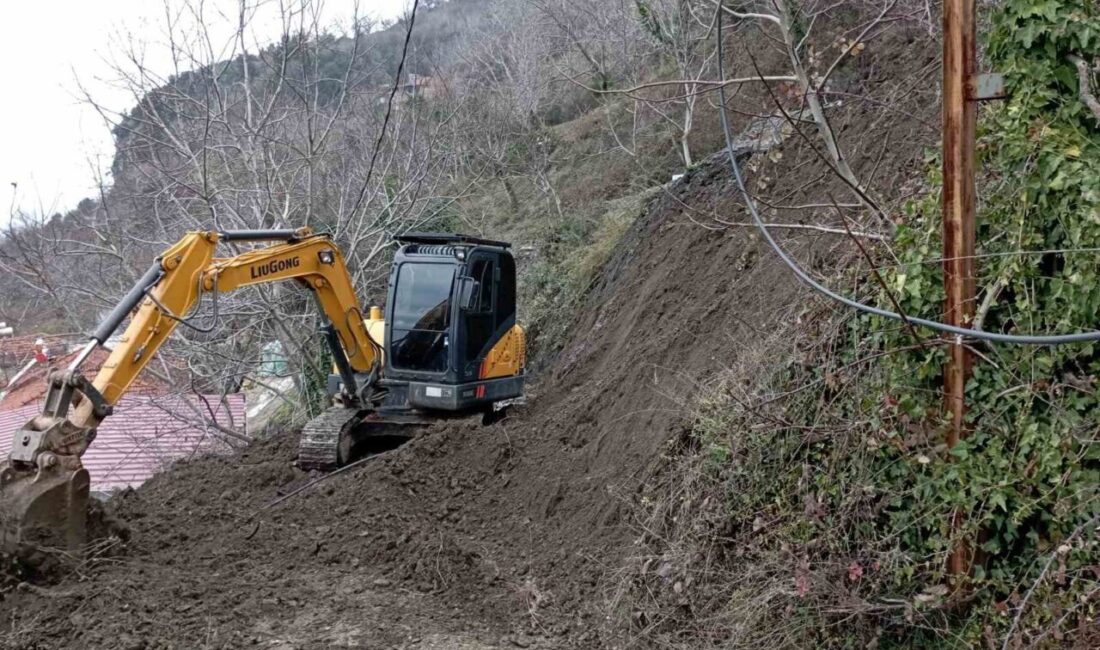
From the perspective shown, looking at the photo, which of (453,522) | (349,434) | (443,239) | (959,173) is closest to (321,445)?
(349,434)

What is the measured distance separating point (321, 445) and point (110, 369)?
328 cm

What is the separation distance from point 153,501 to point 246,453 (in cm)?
204

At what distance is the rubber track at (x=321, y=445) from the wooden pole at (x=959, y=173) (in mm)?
6928

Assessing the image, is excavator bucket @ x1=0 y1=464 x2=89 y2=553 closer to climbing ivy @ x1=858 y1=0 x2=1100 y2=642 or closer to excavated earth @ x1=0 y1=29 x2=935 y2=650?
excavated earth @ x1=0 y1=29 x2=935 y2=650

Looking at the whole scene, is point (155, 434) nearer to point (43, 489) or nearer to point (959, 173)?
point (43, 489)

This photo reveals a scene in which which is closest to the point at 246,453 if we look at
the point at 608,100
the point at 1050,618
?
the point at 1050,618

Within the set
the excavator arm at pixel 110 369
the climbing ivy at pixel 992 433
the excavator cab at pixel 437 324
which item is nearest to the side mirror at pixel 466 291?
the excavator cab at pixel 437 324

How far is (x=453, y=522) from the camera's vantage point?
9055mm

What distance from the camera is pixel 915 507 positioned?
530cm

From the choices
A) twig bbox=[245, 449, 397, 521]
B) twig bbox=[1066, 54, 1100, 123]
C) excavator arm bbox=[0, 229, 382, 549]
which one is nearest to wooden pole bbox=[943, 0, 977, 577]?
twig bbox=[1066, 54, 1100, 123]

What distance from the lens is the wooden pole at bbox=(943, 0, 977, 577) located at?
5020 millimetres

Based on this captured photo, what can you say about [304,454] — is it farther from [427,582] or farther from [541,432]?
[427,582]

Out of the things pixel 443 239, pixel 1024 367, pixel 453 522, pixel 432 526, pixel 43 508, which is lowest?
pixel 453 522

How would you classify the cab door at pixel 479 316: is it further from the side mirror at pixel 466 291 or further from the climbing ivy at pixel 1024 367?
the climbing ivy at pixel 1024 367
